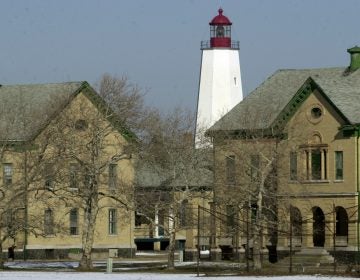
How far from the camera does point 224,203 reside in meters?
90.0

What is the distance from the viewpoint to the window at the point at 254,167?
290 ft

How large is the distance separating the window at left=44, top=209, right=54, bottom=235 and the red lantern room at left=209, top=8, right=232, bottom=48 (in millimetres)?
42120

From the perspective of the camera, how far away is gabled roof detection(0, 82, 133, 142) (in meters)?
93.0

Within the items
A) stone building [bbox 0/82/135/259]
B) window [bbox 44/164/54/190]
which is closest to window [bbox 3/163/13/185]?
stone building [bbox 0/82/135/259]

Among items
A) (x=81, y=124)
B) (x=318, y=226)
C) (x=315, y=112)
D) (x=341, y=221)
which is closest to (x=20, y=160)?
(x=81, y=124)

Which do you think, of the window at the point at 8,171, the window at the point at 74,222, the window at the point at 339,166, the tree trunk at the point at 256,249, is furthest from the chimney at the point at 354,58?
the window at the point at 8,171

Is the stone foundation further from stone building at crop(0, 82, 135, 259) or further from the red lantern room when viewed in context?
the red lantern room

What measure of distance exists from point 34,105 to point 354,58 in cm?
2288

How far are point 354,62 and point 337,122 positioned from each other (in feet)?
19.4

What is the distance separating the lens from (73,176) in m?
88.5

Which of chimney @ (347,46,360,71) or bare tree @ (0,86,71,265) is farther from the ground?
chimney @ (347,46,360,71)

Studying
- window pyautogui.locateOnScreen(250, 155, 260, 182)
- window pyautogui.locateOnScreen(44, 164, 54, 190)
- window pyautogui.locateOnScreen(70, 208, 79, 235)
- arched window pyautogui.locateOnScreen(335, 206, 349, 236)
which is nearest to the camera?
window pyautogui.locateOnScreen(44, 164, 54, 190)

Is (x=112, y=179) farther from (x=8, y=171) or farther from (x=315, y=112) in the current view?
(x=315, y=112)

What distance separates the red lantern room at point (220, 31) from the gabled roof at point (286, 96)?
40.6 m
